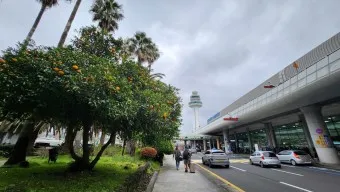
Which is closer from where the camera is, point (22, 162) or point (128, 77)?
point (128, 77)

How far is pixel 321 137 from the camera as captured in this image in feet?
72.5

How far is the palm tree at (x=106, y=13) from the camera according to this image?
23734 mm

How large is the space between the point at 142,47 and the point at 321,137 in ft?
71.3

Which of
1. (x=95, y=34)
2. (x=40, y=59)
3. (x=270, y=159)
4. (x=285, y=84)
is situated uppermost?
(x=285, y=84)

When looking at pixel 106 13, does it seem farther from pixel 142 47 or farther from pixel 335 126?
pixel 335 126

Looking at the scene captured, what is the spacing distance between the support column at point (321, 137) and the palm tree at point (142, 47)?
729 inches

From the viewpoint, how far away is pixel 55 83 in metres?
7.83

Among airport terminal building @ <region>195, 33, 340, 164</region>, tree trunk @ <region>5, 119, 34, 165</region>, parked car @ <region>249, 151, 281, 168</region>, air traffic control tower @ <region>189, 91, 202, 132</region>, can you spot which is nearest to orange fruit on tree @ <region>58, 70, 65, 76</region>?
tree trunk @ <region>5, 119, 34, 165</region>

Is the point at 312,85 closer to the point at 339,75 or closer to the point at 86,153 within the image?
the point at 339,75

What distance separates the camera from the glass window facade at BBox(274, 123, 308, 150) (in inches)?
1514

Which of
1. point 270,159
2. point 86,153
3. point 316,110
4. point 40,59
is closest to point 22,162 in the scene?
point 86,153

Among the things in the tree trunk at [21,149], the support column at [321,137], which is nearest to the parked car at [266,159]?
the support column at [321,137]

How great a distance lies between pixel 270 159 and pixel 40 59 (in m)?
19.9

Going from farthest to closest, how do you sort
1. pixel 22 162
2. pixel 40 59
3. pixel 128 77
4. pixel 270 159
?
pixel 270 159, pixel 22 162, pixel 128 77, pixel 40 59
